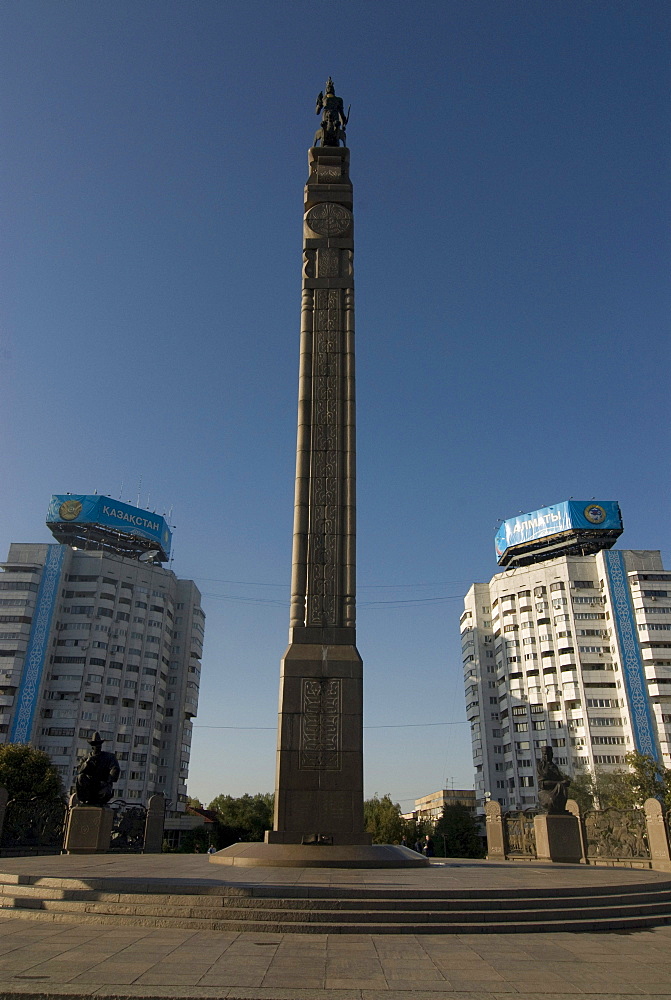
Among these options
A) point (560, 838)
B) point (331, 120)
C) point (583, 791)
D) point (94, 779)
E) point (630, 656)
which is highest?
point (331, 120)

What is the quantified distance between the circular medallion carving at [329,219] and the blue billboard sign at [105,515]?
60.7 meters

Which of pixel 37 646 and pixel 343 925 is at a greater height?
pixel 37 646

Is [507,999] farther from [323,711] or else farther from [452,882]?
[323,711]

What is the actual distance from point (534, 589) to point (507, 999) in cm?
7521

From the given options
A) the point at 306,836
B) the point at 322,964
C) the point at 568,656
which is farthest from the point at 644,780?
the point at 322,964

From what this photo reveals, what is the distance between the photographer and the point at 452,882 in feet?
35.2

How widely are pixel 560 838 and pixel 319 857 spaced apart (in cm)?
760

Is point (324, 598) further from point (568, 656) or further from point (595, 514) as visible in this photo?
point (595, 514)

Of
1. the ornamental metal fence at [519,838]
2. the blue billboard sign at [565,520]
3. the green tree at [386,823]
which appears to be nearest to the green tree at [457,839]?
the green tree at [386,823]

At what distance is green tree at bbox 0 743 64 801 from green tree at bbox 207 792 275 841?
29.1 m

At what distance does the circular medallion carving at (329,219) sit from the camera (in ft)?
71.5

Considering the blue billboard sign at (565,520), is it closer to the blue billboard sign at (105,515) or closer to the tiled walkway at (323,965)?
the blue billboard sign at (105,515)

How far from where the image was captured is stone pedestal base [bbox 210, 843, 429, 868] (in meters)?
13.5

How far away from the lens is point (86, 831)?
1698 cm
